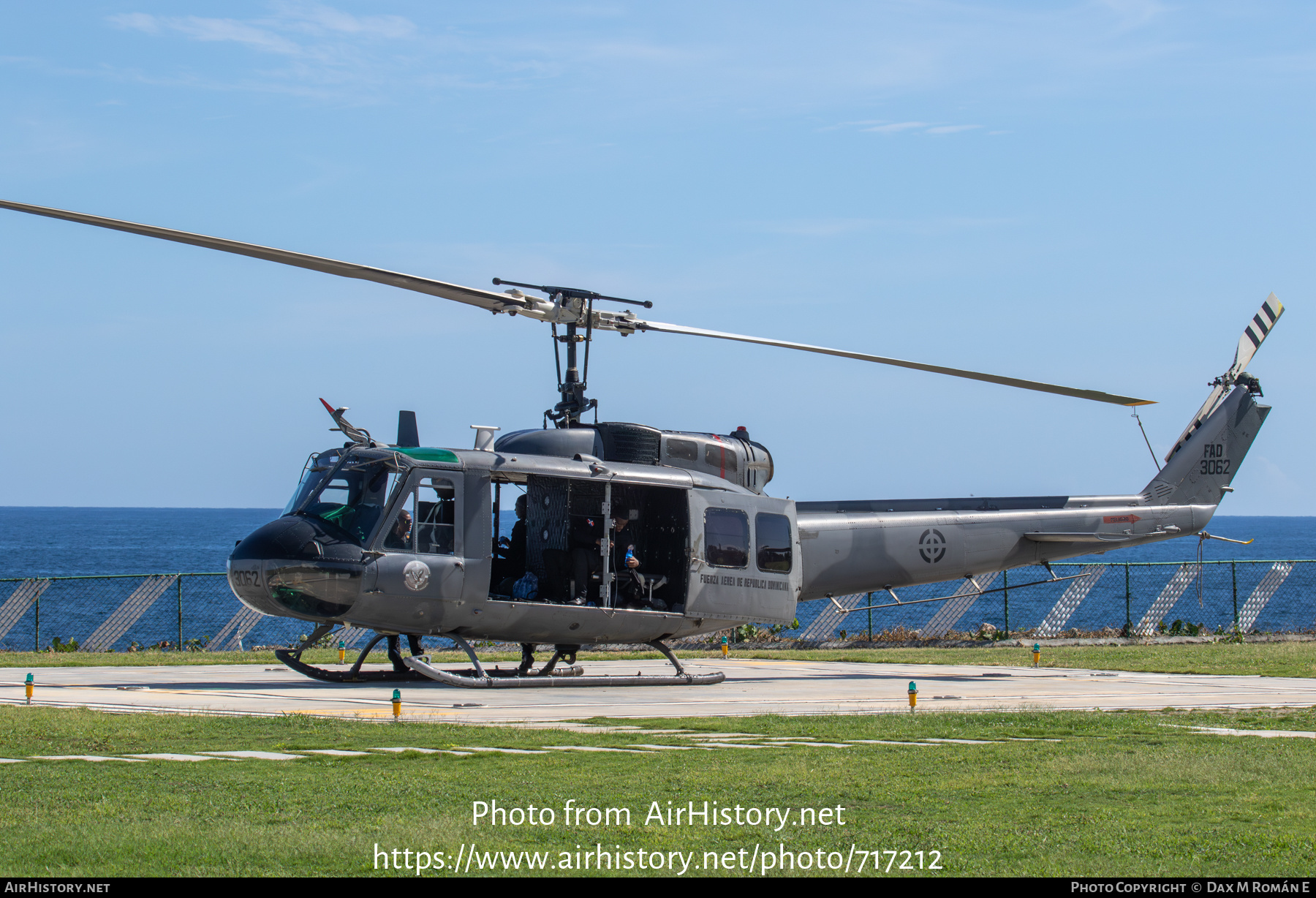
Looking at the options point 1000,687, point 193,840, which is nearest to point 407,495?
point 1000,687

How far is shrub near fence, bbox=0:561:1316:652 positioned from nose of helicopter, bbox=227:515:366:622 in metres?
6.02

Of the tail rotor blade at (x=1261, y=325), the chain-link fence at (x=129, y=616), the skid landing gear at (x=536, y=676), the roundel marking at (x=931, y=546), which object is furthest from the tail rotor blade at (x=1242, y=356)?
the chain-link fence at (x=129, y=616)

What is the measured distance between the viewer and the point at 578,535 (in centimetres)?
1911

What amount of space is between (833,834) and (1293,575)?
126m

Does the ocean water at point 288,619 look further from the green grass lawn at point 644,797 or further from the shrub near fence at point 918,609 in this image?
the green grass lawn at point 644,797

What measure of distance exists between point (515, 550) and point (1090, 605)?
91715 millimetres

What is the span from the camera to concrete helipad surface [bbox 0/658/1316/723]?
587 inches

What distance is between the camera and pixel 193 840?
23.2ft

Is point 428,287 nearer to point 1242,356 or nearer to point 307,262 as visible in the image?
point 307,262

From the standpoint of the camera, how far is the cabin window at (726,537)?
19.4 meters

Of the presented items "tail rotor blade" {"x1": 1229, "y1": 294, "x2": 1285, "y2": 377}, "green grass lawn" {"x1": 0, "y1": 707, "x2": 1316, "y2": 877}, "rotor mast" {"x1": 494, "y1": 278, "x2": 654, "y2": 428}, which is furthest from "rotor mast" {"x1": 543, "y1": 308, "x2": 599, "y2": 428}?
"tail rotor blade" {"x1": 1229, "y1": 294, "x2": 1285, "y2": 377}

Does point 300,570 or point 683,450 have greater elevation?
point 683,450

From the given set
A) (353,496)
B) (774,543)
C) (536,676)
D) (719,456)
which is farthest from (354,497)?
(774,543)

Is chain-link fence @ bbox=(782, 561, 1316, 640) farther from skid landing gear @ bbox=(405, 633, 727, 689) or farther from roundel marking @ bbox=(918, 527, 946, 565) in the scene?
skid landing gear @ bbox=(405, 633, 727, 689)
